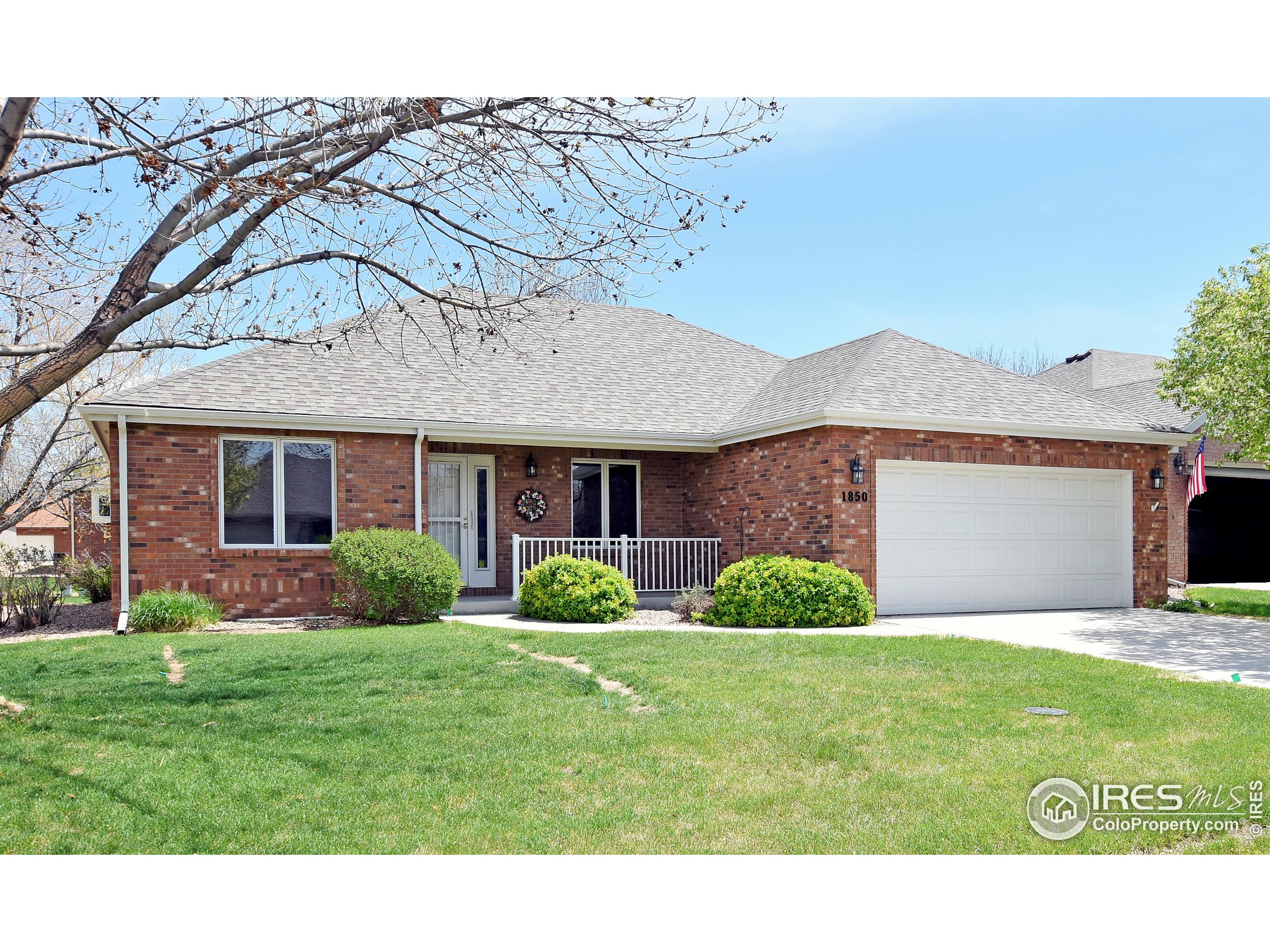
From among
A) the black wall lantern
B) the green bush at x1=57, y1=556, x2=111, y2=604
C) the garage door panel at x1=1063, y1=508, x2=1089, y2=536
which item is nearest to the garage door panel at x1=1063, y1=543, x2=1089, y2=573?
the garage door panel at x1=1063, y1=508, x2=1089, y2=536

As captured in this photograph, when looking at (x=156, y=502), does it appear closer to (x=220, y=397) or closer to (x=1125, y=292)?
(x=220, y=397)

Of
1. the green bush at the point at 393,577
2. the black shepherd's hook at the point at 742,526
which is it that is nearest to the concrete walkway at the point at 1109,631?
the green bush at the point at 393,577

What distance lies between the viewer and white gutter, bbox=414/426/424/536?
13789 millimetres

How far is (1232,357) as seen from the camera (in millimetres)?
12781

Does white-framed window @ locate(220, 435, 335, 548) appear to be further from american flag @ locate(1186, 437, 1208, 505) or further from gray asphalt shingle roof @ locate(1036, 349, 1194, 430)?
gray asphalt shingle roof @ locate(1036, 349, 1194, 430)

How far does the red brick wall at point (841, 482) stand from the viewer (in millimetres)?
12398

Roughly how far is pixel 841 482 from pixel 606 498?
5385 mm

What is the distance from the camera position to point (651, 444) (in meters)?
15.2

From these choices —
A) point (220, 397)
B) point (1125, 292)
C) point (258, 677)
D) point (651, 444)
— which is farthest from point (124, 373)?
point (1125, 292)

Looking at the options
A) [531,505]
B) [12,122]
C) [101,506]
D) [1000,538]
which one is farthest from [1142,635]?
[101,506]

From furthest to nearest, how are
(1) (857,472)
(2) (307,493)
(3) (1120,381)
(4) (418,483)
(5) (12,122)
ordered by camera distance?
(3) (1120,381)
(4) (418,483)
(2) (307,493)
(1) (857,472)
(5) (12,122)

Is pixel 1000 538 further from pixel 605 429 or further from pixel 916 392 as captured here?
pixel 605 429

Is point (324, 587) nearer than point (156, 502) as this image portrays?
No
